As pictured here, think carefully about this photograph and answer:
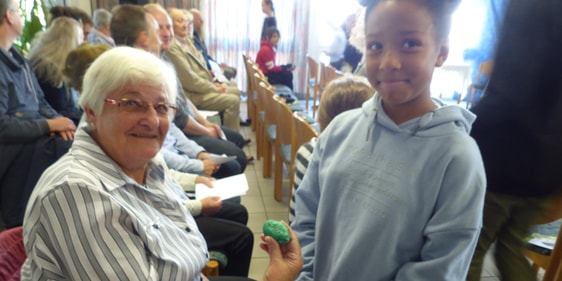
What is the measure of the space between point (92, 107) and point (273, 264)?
61cm

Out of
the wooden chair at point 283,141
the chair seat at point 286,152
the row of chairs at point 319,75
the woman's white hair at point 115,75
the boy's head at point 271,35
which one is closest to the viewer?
the woman's white hair at point 115,75

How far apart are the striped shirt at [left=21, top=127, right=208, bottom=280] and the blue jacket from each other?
1.21m

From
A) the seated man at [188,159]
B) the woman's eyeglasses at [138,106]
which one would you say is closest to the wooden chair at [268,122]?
the seated man at [188,159]

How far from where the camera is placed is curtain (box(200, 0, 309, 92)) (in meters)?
5.72

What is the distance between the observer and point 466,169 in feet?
2.09

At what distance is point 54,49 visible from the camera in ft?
7.97

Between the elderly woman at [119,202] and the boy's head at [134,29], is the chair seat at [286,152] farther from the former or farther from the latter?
the elderly woman at [119,202]

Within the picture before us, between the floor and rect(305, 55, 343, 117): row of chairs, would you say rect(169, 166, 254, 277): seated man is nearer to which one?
the floor

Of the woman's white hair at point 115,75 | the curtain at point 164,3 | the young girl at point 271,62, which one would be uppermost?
the curtain at point 164,3

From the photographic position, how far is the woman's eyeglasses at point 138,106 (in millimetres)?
972

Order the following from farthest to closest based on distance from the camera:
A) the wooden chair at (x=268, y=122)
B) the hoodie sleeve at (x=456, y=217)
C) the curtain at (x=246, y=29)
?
the curtain at (x=246, y=29)
the wooden chair at (x=268, y=122)
the hoodie sleeve at (x=456, y=217)

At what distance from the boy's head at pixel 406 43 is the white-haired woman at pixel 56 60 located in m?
2.21

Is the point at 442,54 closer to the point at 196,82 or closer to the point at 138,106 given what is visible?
the point at 138,106

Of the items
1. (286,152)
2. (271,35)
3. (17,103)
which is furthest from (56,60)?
(271,35)
